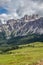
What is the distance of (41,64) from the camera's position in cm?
10925

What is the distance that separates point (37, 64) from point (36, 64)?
1.79ft

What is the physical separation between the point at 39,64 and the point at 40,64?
696mm

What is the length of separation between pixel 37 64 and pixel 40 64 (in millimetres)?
1739

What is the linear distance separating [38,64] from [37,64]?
551 millimetres

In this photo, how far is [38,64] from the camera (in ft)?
356

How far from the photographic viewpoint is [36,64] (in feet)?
356

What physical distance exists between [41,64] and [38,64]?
1.94 metres

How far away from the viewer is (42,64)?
10925cm

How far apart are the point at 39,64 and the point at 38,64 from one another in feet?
1.95

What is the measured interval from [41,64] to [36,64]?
2.91 metres

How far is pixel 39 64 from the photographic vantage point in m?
109

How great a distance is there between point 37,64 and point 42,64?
2.91 metres
